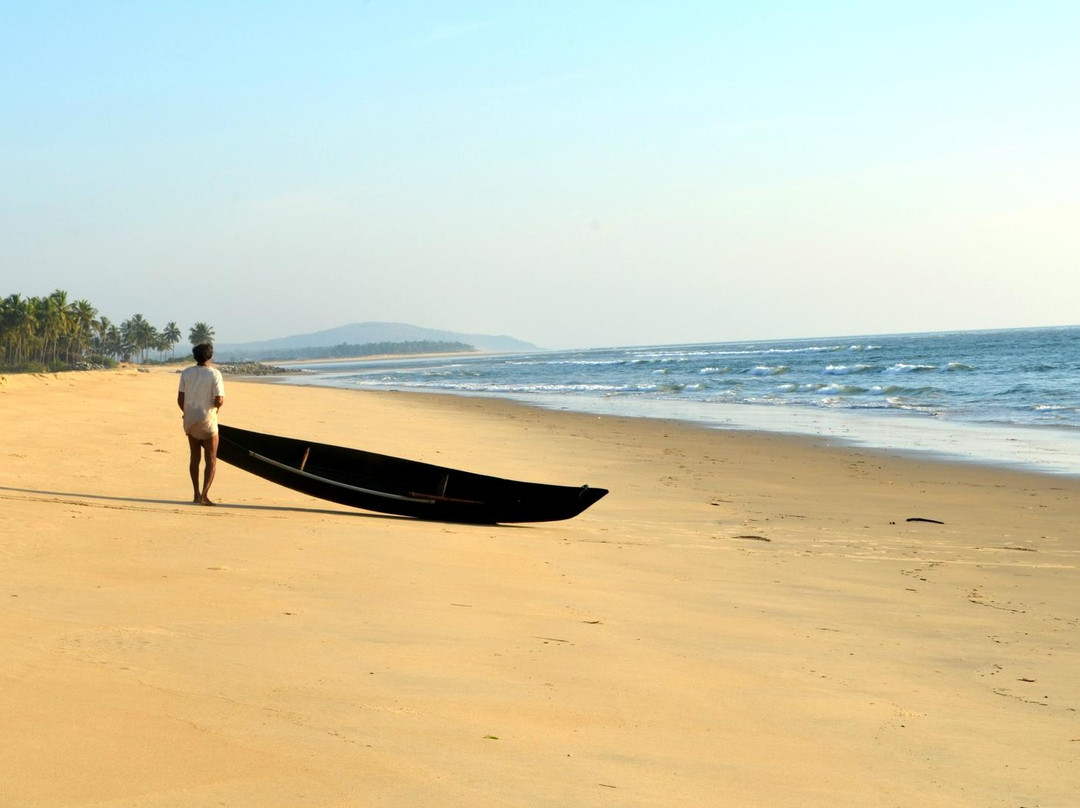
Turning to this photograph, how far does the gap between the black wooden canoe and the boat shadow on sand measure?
7.0 inches

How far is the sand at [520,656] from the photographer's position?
10.9 feet

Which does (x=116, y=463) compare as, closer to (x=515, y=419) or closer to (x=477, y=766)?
(x=477, y=766)

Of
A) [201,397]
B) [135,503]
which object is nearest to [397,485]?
[201,397]

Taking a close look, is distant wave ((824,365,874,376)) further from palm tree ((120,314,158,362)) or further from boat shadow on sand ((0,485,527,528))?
palm tree ((120,314,158,362))

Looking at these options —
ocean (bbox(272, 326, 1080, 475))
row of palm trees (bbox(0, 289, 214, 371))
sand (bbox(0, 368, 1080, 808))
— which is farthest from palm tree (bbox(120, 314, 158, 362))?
sand (bbox(0, 368, 1080, 808))

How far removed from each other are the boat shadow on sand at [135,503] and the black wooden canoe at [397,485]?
0.18 m

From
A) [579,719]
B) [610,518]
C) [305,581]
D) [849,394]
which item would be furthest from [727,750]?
[849,394]

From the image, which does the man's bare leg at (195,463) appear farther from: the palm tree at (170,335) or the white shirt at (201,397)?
the palm tree at (170,335)

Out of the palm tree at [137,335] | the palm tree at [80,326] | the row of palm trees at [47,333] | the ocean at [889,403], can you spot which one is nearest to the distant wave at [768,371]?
the ocean at [889,403]

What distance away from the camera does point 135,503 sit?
9.01 m

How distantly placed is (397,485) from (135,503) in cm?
242

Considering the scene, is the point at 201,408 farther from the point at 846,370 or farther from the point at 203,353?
the point at 846,370

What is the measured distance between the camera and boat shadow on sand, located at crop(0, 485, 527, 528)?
336 inches

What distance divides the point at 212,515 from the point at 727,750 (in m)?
5.87
